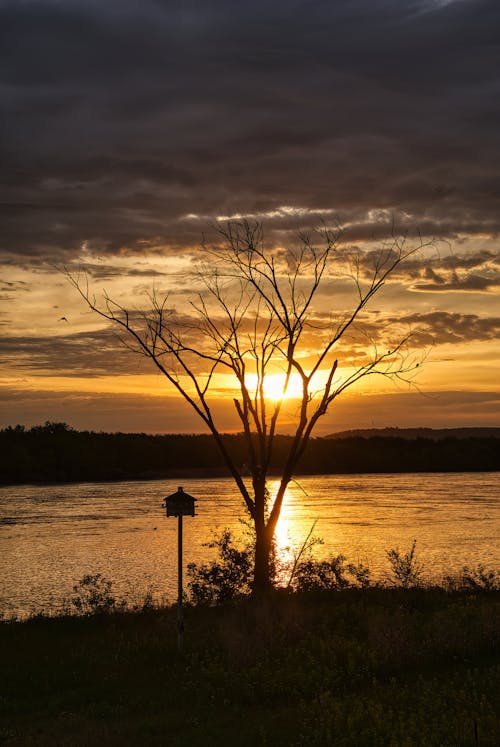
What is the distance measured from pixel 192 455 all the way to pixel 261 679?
11094 centimetres

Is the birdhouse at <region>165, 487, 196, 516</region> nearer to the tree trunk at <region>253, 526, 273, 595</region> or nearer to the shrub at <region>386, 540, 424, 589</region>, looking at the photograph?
the tree trunk at <region>253, 526, 273, 595</region>

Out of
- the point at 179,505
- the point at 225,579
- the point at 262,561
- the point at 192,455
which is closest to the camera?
the point at 179,505

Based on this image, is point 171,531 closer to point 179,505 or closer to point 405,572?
point 405,572

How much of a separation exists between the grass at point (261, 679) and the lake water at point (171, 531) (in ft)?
21.9

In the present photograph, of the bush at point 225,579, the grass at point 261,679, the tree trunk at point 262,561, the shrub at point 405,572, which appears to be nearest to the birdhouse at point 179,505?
the grass at point 261,679

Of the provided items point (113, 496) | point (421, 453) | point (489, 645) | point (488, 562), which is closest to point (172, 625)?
point (489, 645)

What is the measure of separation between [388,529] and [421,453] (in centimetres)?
7533

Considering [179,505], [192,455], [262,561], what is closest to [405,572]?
[262,561]

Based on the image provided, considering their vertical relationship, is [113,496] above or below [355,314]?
below

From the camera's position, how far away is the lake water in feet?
104

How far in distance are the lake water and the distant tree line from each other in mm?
26698

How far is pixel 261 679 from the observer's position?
39.8 feet

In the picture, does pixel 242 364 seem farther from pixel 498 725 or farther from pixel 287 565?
pixel 498 725

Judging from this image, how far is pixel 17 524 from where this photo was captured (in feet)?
169
